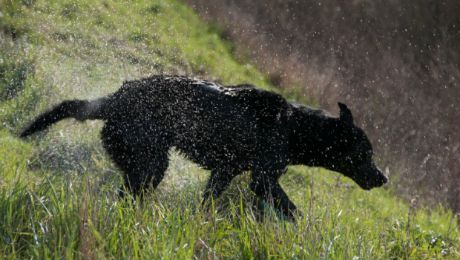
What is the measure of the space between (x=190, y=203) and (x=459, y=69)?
1143cm

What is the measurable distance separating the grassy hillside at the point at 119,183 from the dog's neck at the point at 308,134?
0.39 metres

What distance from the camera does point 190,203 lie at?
4.52 meters

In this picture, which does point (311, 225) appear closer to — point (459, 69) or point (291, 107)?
point (291, 107)

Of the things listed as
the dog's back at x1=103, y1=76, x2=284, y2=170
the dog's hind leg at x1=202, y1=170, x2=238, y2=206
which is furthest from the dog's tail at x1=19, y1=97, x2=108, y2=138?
the dog's hind leg at x1=202, y1=170, x2=238, y2=206

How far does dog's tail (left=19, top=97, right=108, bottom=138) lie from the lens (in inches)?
219

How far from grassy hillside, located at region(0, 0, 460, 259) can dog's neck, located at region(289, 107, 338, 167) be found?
1.29 ft

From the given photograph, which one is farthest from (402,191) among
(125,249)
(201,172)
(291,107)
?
(125,249)

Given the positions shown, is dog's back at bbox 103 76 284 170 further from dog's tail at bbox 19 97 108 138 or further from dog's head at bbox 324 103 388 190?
dog's head at bbox 324 103 388 190

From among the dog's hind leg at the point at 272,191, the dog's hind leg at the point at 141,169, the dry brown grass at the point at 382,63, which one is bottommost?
the dry brown grass at the point at 382,63

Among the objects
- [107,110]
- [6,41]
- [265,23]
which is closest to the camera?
[107,110]

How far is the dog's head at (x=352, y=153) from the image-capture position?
20.3 feet

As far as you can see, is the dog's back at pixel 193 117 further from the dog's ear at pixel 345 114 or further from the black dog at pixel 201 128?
the dog's ear at pixel 345 114

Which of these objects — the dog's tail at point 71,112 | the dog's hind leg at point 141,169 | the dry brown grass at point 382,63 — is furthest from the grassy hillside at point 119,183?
the dry brown grass at point 382,63

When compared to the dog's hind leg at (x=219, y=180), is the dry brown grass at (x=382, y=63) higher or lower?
lower
